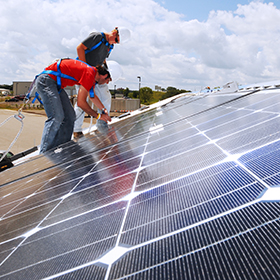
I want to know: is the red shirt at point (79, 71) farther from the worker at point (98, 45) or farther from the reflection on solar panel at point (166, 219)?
the reflection on solar panel at point (166, 219)

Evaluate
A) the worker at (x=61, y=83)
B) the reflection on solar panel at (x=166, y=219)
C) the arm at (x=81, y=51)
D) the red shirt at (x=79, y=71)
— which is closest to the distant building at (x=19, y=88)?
the arm at (x=81, y=51)

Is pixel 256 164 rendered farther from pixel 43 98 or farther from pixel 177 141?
pixel 43 98

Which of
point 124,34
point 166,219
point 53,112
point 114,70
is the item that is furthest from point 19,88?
point 166,219

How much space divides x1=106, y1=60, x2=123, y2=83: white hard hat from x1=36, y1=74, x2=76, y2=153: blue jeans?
3.10 meters

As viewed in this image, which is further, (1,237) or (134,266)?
(1,237)

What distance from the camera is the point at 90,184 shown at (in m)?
3.17

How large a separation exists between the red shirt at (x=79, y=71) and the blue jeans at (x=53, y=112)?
287 millimetres

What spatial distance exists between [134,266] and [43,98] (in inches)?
227

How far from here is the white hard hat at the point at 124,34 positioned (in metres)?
8.32

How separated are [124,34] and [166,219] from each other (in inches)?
305

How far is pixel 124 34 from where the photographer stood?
27.7 feet

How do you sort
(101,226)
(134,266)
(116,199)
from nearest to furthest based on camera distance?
(134,266), (101,226), (116,199)

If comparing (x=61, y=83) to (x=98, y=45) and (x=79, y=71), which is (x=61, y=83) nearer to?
(x=79, y=71)

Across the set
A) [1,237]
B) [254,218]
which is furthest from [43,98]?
[254,218]
